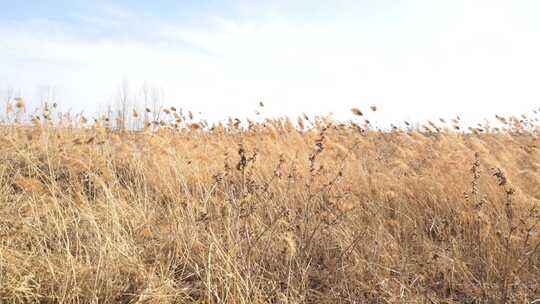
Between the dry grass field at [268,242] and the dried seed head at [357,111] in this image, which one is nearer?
the dry grass field at [268,242]

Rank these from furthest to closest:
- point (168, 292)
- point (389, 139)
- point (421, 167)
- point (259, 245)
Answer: point (389, 139)
point (421, 167)
point (259, 245)
point (168, 292)

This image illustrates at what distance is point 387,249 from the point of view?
3.27 metres

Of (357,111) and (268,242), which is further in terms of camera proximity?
(357,111)

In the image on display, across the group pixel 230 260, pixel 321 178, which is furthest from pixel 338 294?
pixel 321 178

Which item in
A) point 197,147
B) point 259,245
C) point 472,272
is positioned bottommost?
point 472,272

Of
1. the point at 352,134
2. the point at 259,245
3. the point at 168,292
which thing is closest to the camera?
the point at 168,292

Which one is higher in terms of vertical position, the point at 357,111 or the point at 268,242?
the point at 357,111

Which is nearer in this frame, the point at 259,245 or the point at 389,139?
the point at 259,245

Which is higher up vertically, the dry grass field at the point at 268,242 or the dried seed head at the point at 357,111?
the dried seed head at the point at 357,111

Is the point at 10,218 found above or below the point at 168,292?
above

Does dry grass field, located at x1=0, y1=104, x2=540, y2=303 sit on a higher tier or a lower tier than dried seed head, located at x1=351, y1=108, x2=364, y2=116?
lower

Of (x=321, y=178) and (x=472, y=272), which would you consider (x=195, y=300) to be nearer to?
(x=472, y=272)

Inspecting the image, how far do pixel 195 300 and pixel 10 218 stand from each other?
69.4 inches

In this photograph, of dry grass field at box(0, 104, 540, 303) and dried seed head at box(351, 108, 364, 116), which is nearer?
dry grass field at box(0, 104, 540, 303)
